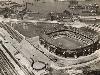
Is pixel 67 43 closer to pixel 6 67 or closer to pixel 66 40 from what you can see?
pixel 66 40

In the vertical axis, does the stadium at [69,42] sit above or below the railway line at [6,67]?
above

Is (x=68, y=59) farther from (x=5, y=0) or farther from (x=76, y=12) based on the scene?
(x=5, y=0)

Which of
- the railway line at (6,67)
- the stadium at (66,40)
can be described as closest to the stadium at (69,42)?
the stadium at (66,40)

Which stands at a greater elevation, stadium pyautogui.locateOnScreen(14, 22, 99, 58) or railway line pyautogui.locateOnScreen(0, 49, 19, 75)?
stadium pyautogui.locateOnScreen(14, 22, 99, 58)

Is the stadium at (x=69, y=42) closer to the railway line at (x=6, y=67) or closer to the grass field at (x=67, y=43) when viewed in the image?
the grass field at (x=67, y=43)

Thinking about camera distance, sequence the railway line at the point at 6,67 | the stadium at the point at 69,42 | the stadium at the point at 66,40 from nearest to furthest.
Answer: the railway line at the point at 6,67
the stadium at the point at 69,42
the stadium at the point at 66,40

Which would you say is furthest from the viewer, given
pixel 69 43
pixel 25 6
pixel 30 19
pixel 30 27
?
pixel 25 6

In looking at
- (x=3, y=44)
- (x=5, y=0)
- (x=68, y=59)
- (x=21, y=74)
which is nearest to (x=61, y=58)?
(x=68, y=59)

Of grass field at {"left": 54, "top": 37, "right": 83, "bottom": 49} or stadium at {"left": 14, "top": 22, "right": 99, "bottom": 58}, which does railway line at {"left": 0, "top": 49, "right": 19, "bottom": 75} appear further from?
grass field at {"left": 54, "top": 37, "right": 83, "bottom": 49}

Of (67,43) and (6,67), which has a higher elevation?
(67,43)

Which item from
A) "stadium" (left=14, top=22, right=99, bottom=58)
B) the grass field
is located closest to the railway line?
"stadium" (left=14, top=22, right=99, bottom=58)

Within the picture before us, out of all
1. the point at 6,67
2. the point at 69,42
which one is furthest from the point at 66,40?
the point at 6,67
